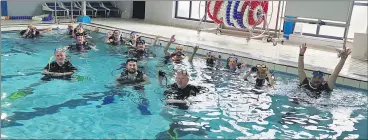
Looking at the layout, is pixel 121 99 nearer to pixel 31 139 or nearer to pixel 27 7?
pixel 31 139

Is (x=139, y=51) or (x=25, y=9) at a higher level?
(x=25, y=9)

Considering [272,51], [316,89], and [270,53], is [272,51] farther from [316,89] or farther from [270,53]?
[316,89]

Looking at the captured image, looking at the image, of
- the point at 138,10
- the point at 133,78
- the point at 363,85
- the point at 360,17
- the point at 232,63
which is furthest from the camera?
the point at 138,10

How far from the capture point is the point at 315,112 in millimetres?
5332

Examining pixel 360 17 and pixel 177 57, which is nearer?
pixel 177 57

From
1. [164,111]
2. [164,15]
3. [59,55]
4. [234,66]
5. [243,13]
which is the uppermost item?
[243,13]

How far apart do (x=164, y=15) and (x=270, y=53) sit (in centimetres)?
762

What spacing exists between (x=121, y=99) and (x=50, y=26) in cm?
849

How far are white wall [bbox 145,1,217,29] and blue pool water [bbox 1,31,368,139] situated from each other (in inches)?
322

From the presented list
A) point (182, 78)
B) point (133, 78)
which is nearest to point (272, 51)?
point (133, 78)

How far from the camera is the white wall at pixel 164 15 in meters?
15.3

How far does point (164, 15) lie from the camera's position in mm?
16094

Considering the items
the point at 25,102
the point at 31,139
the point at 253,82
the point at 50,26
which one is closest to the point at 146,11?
the point at 50,26

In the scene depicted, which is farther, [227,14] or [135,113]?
[227,14]
